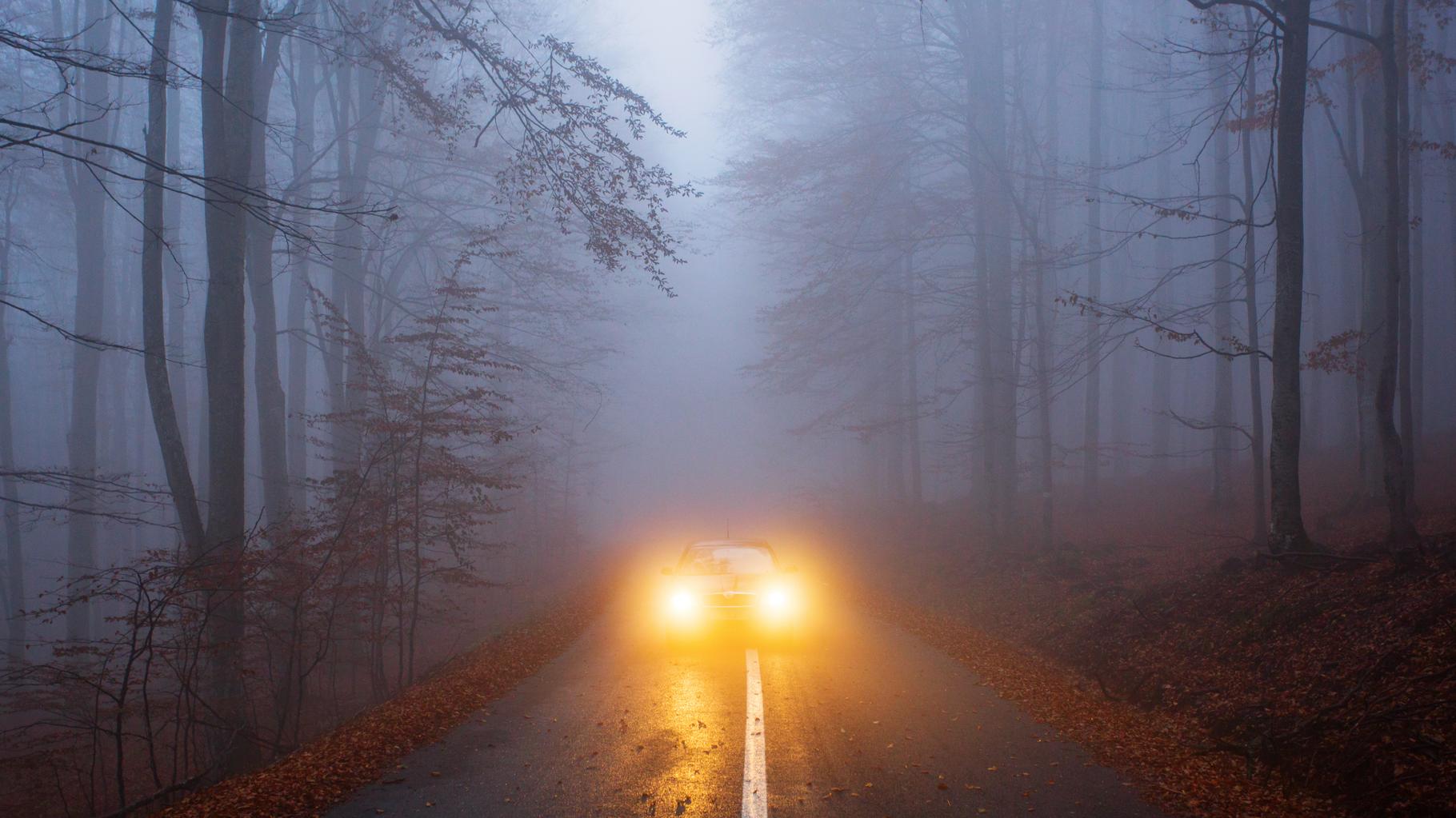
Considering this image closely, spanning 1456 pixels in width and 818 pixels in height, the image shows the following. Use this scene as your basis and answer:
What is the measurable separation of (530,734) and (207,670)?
17.0 feet

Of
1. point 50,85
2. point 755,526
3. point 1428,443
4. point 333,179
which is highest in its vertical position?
point 50,85

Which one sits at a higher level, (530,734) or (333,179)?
(333,179)

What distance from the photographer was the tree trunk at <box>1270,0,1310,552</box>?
379 inches

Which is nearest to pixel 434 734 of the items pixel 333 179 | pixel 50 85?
pixel 333 179

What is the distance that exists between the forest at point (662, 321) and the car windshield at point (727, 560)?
122 inches

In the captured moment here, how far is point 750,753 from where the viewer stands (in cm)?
629

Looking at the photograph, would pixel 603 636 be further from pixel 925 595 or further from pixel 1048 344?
pixel 1048 344

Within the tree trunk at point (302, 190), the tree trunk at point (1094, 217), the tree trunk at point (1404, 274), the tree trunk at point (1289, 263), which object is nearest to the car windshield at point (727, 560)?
the tree trunk at point (1289, 263)

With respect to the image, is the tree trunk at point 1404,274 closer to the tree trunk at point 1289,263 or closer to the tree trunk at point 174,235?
the tree trunk at point 1289,263

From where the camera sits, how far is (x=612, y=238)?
367 inches

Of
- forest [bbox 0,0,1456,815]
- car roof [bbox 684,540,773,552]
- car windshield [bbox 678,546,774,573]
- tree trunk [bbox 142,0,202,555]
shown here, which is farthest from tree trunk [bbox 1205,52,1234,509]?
tree trunk [bbox 142,0,202,555]

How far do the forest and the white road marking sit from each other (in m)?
3.23

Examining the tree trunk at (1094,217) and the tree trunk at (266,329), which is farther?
the tree trunk at (1094,217)

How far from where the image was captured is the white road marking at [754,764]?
5156 mm
